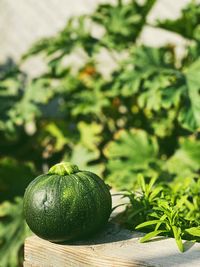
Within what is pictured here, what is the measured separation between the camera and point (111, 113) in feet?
11.7

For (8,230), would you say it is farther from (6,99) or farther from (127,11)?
(127,11)

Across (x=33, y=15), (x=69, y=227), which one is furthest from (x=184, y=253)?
(x=33, y=15)

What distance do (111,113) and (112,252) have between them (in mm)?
2073

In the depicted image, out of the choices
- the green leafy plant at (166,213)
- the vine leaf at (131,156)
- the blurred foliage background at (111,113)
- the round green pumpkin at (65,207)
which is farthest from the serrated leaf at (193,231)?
the vine leaf at (131,156)

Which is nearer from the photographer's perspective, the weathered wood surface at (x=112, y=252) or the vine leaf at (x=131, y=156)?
the weathered wood surface at (x=112, y=252)

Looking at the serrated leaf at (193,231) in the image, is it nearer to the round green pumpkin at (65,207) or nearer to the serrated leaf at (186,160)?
the round green pumpkin at (65,207)

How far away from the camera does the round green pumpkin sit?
5.34ft

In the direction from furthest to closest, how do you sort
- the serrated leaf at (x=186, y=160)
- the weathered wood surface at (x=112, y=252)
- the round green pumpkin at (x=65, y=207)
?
the serrated leaf at (x=186, y=160) → the round green pumpkin at (x=65, y=207) → the weathered wood surface at (x=112, y=252)

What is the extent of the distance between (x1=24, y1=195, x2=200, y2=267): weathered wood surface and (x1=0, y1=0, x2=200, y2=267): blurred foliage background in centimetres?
86

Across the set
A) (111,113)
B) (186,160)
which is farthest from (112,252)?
(111,113)

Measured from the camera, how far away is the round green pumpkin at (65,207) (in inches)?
64.1

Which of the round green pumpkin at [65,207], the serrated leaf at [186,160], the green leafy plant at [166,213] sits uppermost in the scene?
the round green pumpkin at [65,207]

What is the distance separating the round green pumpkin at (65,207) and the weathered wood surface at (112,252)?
0.04 m

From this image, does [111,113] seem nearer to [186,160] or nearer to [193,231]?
[186,160]
